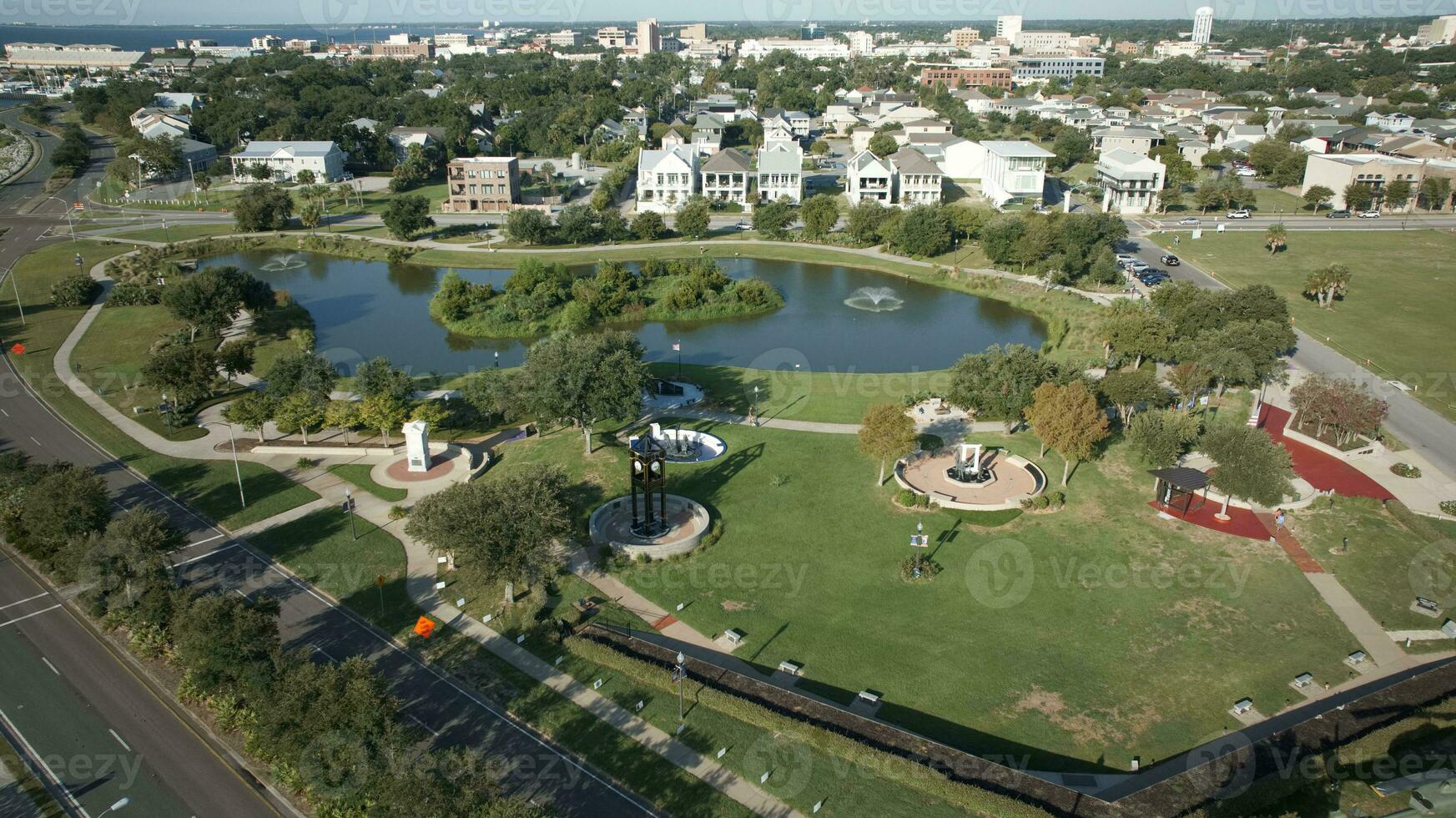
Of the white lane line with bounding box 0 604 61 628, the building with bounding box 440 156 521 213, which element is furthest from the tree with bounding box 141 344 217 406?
the building with bounding box 440 156 521 213

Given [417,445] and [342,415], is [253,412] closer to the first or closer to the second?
[342,415]

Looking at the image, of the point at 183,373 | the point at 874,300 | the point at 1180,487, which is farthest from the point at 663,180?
the point at 1180,487

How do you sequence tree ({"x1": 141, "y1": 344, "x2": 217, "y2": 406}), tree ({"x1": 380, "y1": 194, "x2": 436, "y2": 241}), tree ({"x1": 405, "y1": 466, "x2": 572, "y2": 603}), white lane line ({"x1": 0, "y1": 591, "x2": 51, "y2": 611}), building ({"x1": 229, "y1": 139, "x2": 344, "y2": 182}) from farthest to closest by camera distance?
building ({"x1": 229, "y1": 139, "x2": 344, "y2": 182}), tree ({"x1": 380, "y1": 194, "x2": 436, "y2": 241}), tree ({"x1": 141, "y1": 344, "x2": 217, "y2": 406}), white lane line ({"x1": 0, "y1": 591, "x2": 51, "y2": 611}), tree ({"x1": 405, "y1": 466, "x2": 572, "y2": 603})

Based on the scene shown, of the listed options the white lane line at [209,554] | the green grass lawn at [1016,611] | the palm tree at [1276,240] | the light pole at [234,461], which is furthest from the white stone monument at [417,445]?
the palm tree at [1276,240]

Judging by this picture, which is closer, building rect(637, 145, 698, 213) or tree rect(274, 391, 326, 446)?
tree rect(274, 391, 326, 446)

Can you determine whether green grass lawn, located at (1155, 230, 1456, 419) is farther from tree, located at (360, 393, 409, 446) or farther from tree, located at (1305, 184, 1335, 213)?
tree, located at (360, 393, 409, 446)

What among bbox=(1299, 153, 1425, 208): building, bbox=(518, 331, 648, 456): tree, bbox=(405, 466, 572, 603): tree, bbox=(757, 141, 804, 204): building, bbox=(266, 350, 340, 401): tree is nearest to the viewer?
bbox=(405, 466, 572, 603): tree

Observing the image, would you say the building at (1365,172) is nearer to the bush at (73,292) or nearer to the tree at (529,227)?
the tree at (529,227)

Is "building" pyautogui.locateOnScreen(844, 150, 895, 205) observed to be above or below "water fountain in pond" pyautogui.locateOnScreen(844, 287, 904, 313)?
above
